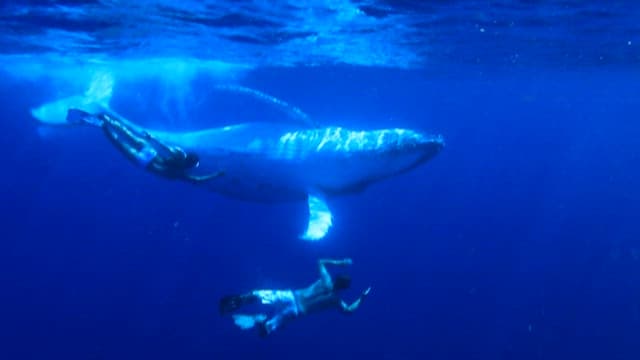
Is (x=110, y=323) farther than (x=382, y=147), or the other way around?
(x=110, y=323)

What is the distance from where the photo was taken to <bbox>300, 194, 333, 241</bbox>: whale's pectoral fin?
445 inches

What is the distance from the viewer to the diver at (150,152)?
10648 mm

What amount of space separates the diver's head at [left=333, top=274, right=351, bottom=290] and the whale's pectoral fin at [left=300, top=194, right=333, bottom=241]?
5.93 feet

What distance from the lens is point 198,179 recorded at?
10.7 metres

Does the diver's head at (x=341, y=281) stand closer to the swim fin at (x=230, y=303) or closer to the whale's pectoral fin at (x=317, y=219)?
the swim fin at (x=230, y=303)

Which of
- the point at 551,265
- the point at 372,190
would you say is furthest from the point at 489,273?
the point at 372,190

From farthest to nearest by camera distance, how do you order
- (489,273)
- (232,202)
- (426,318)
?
(232,202) → (489,273) → (426,318)

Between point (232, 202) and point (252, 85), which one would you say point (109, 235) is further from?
point (252, 85)

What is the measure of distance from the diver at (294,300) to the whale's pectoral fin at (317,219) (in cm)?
166

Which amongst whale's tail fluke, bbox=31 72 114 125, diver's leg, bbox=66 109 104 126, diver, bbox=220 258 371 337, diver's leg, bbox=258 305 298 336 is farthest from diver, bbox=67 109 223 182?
whale's tail fluke, bbox=31 72 114 125

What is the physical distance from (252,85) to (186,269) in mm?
16344

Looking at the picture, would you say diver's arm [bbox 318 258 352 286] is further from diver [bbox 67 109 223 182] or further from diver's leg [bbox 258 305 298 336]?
diver [bbox 67 109 223 182]

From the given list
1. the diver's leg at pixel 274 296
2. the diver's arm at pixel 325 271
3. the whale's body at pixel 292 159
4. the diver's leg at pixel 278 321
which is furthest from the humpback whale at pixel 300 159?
the diver's leg at pixel 278 321

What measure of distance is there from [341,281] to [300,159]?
4.44 m
